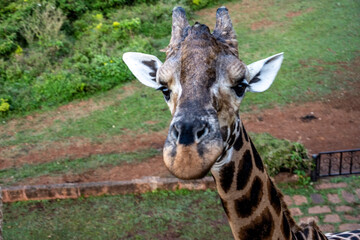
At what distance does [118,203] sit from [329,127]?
512cm

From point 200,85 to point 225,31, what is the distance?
0.74 m

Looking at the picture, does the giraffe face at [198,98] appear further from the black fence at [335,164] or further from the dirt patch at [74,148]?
the dirt patch at [74,148]

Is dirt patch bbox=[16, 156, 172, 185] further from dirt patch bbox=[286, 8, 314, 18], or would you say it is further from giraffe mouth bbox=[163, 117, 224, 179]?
dirt patch bbox=[286, 8, 314, 18]

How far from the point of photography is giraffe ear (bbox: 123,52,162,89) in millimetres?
3467

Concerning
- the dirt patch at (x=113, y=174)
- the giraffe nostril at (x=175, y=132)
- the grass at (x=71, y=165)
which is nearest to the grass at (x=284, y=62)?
the grass at (x=71, y=165)

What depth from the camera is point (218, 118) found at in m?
2.84

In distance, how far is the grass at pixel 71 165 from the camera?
8.50 meters

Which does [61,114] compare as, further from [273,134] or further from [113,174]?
[273,134]

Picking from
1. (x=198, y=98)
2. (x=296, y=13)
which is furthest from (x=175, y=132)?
(x=296, y=13)

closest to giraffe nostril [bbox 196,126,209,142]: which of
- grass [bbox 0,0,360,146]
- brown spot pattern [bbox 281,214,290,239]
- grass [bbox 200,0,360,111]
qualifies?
brown spot pattern [bbox 281,214,290,239]

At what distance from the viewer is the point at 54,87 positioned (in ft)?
37.9

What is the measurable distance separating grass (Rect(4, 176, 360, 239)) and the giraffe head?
4.01m

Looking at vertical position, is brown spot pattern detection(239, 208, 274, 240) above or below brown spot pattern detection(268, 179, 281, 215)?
below

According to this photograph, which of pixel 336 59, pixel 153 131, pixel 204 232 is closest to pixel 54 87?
pixel 153 131
